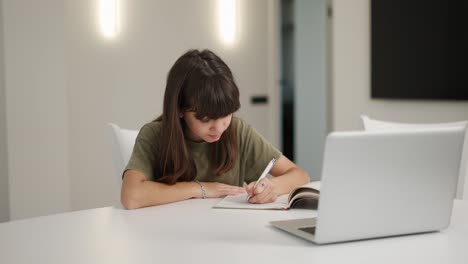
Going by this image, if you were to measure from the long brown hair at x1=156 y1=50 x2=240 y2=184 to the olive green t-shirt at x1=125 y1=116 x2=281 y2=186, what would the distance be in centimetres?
4

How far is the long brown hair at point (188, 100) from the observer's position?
83.8 inches

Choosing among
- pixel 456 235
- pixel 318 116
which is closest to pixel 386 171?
pixel 456 235

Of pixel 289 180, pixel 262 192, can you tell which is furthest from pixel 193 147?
A: pixel 262 192

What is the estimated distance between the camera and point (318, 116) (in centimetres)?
660

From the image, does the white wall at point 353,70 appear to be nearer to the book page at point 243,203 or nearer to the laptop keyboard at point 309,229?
the book page at point 243,203

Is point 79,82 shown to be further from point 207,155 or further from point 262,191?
point 262,191

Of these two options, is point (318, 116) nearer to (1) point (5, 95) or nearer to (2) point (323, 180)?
(1) point (5, 95)

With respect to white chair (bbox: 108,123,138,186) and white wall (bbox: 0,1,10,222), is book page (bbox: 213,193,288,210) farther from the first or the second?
white wall (bbox: 0,1,10,222)

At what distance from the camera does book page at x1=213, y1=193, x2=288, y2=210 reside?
1.92 meters

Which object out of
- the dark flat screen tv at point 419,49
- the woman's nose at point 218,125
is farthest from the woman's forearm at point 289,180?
the dark flat screen tv at point 419,49

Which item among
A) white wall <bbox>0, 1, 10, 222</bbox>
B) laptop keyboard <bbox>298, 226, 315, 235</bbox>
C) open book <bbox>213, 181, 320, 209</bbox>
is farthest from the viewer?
white wall <bbox>0, 1, 10, 222</bbox>

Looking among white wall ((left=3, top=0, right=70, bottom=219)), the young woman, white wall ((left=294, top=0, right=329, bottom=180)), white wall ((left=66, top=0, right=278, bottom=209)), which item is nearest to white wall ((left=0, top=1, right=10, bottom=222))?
white wall ((left=3, top=0, right=70, bottom=219))

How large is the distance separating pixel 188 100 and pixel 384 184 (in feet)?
2.87

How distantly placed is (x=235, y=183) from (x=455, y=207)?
79 cm
